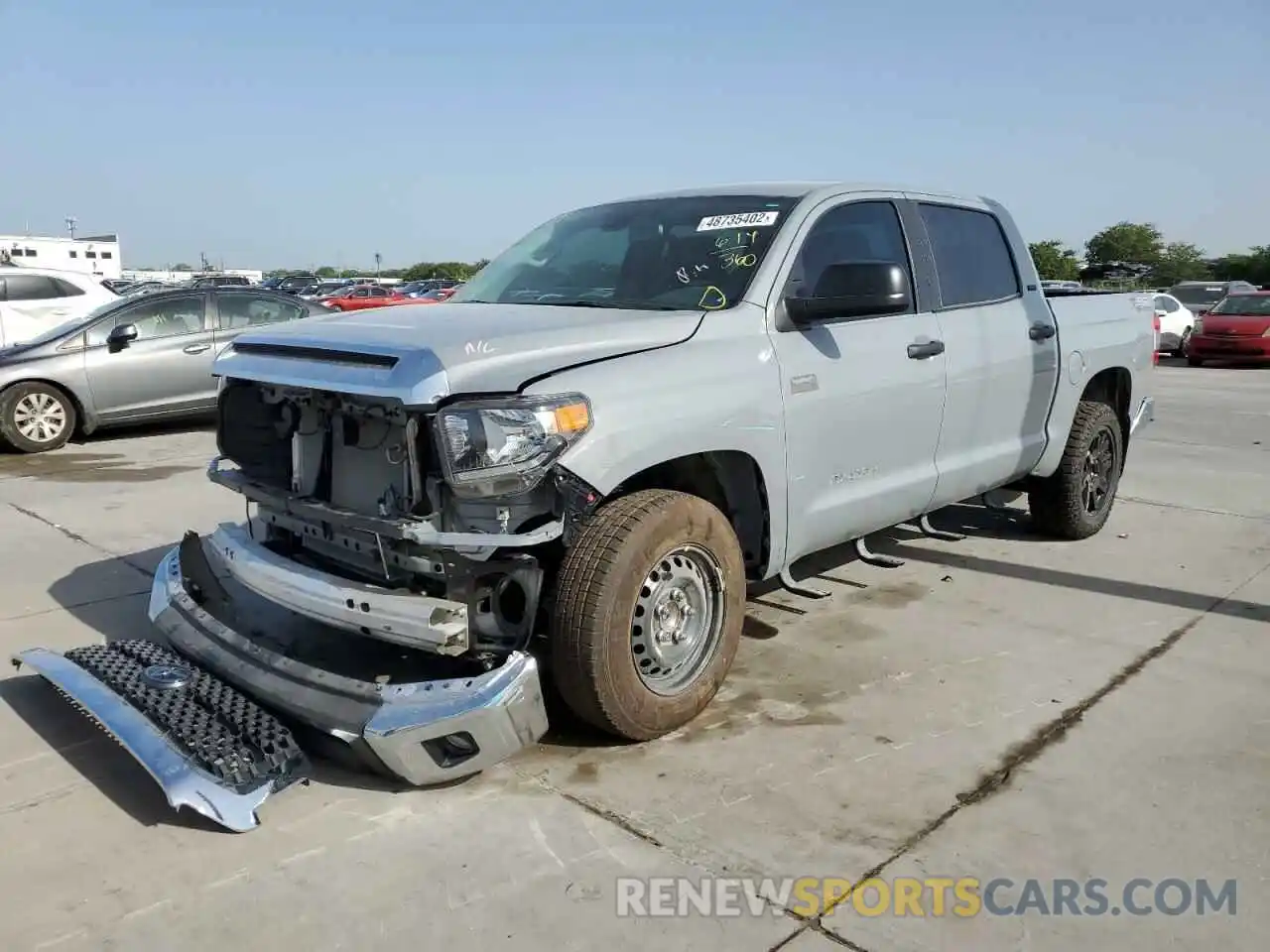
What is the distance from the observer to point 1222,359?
65.8 feet

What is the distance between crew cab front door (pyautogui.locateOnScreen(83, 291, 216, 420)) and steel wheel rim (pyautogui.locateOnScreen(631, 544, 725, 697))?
7.98 metres

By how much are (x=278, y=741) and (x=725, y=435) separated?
5.81ft

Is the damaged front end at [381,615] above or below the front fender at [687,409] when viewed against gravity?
below

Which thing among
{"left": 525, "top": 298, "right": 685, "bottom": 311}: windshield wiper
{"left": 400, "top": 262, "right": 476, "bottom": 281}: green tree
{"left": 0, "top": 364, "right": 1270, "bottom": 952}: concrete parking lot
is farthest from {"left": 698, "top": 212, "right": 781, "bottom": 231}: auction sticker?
{"left": 400, "top": 262, "right": 476, "bottom": 281}: green tree

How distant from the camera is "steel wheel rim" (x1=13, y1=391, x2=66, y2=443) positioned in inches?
393

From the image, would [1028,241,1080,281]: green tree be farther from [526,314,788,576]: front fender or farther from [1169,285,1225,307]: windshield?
[526,314,788,576]: front fender

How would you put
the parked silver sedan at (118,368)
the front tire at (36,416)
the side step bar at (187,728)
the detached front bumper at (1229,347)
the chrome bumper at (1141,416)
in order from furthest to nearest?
1. the detached front bumper at (1229,347)
2. the parked silver sedan at (118,368)
3. the front tire at (36,416)
4. the chrome bumper at (1141,416)
5. the side step bar at (187,728)

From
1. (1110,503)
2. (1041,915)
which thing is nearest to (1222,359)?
(1110,503)

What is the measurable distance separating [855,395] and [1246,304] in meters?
19.7

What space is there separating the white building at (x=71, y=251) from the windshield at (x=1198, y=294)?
4642 centimetres

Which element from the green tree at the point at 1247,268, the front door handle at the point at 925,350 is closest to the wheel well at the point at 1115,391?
the front door handle at the point at 925,350

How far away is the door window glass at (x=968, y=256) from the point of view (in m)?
5.12

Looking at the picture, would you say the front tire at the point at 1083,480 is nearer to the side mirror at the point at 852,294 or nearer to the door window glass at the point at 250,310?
the side mirror at the point at 852,294

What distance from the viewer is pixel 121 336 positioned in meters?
10.4
